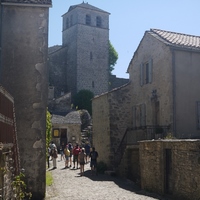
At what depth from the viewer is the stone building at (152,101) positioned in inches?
681

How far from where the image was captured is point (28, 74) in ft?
38.4

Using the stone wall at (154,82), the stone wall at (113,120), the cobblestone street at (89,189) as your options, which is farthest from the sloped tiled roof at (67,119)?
the cobblestone street at (89,189)

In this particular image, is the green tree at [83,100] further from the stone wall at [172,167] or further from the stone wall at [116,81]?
→ the stone wall at [172,167]

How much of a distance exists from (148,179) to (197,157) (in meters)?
3.74

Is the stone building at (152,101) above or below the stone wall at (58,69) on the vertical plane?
below

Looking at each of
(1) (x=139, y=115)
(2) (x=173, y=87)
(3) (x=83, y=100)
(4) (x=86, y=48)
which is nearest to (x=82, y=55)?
(4) (x=86, y=48)

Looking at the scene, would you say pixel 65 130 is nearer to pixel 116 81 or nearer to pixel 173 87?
pixel 116 81

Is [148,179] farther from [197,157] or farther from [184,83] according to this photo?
[184,83]

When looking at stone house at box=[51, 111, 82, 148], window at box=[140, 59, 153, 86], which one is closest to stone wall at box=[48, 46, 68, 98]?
stone house at box=[51, 111, 82, 148]

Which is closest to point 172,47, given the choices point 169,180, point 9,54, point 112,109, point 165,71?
point 165,71

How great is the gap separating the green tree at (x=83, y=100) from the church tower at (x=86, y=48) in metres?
1.53

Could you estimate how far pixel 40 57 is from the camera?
1186 centimetres

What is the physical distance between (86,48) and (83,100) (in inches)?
307

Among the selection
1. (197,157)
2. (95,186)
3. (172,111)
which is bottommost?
(95,186)
